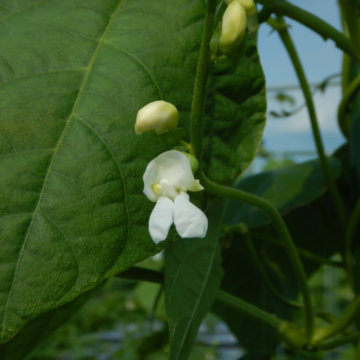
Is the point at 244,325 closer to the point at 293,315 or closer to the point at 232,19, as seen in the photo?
the point at 293,315

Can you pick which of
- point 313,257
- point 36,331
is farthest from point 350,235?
point 36,331

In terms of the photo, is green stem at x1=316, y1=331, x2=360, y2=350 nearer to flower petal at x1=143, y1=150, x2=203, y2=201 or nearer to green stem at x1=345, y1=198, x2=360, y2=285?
green stem at x1=345, y1=198, x2=360, y2=285

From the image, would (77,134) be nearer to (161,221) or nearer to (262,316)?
(161,221)

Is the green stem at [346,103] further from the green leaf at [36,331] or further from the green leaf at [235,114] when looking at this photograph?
the green leaf at [36,331]

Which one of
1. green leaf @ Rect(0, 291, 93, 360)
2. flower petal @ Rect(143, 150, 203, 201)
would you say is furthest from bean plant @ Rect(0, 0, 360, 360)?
green leaf @ Rect(0, 291, 93, 360)

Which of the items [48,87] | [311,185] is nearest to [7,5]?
[48,87]
